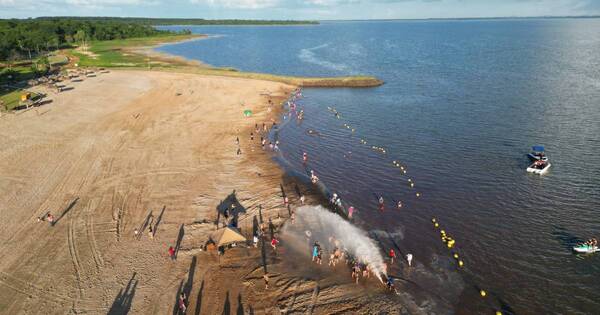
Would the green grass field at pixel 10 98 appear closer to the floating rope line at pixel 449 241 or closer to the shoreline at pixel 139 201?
the shoreline at pixel 139 201

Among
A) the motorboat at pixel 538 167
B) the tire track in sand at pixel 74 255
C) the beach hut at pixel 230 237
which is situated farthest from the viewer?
the motorboat at pixel 538 167

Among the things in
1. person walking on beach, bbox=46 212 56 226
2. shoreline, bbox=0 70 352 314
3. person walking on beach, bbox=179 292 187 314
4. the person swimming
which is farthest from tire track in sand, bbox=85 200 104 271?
the person swimming

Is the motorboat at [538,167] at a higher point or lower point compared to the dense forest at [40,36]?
lower

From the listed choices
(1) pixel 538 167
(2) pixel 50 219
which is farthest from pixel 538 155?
(2) pixel 50 219

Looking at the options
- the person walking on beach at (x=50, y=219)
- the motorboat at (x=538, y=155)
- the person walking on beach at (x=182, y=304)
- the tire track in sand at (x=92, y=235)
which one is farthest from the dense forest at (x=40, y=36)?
the motorboat at (x=538, y=155)

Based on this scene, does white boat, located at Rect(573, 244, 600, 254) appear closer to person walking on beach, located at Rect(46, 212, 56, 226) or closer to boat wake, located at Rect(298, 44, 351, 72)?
person walking on beach, located at Rect(46, 212, 56, 226)

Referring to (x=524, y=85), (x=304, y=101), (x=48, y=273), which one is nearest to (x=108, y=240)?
(x=48, y=273)
